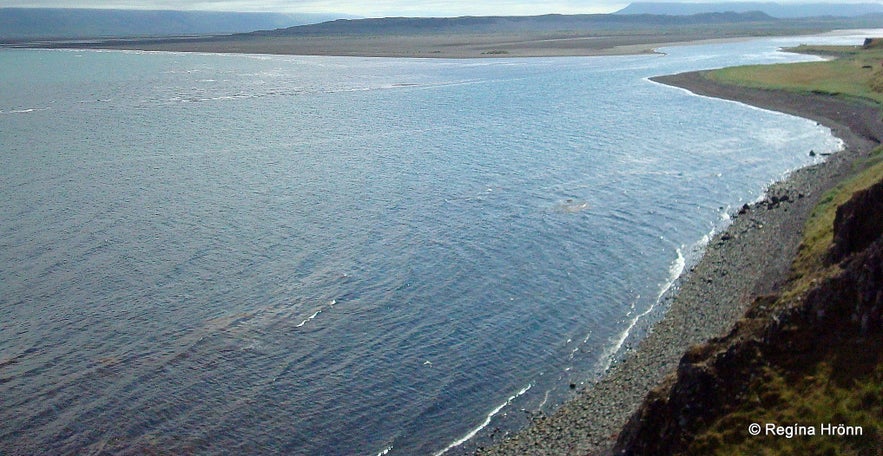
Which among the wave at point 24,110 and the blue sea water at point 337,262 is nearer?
the blue sea water at point 337,262

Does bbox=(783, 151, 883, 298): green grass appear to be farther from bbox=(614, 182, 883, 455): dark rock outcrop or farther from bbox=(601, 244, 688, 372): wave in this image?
bbox=(601, 244, 688, 372): wave

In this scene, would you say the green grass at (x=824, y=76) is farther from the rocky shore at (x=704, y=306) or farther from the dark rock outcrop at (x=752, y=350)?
A: the dark rock outcrop at (x=752, y=350)

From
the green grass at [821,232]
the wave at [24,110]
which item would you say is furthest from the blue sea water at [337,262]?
the wave at [24,110]

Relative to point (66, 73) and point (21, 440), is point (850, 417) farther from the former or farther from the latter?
point (66, 73)

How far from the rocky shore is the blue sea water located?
1.06 meters

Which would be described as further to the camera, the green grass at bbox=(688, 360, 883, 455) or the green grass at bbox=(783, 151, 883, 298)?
the green grass at bbox=(783, 151, 883, 298)

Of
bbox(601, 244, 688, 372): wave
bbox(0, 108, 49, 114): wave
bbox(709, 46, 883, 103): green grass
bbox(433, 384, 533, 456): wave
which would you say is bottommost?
bbox(433, 384, 533, 456): wave

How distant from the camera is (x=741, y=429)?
14.5 meters

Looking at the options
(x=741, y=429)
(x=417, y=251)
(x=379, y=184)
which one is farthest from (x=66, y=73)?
(x=741, y=429)

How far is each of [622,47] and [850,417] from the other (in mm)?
167361

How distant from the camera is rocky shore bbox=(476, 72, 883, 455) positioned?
60.9 ft

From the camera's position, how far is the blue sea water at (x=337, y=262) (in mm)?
20766

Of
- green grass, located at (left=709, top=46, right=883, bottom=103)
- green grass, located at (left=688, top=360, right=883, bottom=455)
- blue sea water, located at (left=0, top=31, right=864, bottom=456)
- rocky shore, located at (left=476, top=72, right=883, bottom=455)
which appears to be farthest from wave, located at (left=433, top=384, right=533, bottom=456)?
green grass, located at (left=709, top=46, right=883, bottom=103)

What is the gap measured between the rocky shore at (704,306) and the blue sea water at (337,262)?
1.06 meters
